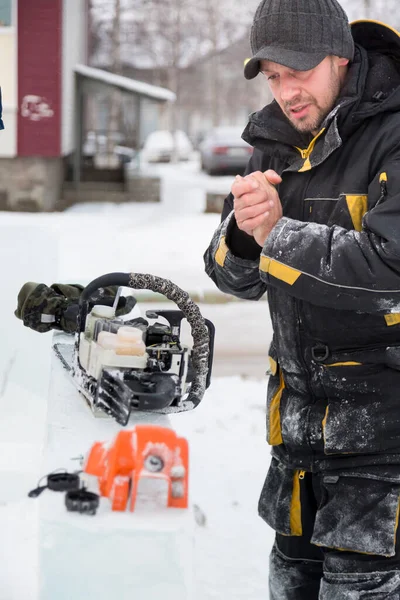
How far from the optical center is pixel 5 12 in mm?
14031

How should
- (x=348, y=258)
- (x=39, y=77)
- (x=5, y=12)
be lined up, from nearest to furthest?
1. (x=348, y=258)
2. (x=5, y=12)
3. (x=39, y=77)

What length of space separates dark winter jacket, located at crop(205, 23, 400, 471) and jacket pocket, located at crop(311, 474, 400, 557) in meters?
0.05

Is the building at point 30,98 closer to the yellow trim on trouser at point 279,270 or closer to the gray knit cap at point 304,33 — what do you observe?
the gray knit cap at point 304,33

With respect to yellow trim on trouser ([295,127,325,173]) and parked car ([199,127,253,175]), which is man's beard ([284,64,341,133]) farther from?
parked car ([199,127,253,175])

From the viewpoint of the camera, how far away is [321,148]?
Answer: 209cm

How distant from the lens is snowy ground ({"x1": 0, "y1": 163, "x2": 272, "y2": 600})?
3359 millimetres

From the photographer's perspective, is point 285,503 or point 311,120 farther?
point 285,503

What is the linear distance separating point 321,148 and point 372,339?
44 centimetres

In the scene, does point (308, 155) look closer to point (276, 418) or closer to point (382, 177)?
point (382, 177)

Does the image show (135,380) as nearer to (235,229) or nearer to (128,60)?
(235,229)

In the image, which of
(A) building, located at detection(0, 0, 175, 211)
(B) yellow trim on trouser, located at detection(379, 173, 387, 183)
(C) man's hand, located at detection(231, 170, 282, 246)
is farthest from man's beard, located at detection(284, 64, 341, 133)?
(A) building, located at detection(0, 0, 175, 211)

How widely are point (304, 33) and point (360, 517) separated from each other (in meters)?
1.07

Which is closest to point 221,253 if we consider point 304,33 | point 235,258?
point 235,258

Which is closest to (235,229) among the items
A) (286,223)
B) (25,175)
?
(286,223)
